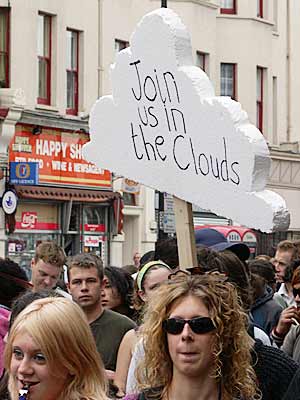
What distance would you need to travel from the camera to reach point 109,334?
807 centimetres

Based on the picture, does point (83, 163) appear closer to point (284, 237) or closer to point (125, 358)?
point (284, 237)

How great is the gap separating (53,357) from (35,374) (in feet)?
0.30

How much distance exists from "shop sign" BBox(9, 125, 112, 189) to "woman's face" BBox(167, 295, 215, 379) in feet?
70.5

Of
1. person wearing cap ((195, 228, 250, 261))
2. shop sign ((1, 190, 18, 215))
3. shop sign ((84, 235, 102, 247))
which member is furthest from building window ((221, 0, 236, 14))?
→ person wearing cap ((195, 228, 250, 261))

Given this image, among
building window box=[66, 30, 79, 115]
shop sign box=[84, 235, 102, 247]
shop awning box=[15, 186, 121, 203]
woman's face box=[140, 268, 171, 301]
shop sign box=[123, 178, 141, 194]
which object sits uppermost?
building window box=[66, 30, 79, 115]

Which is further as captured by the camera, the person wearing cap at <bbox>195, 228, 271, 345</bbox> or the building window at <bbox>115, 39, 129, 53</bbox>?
the building window at <bbox>115, 39, 129, 53</bbox>

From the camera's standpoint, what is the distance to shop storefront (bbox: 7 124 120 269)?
87.5 feet

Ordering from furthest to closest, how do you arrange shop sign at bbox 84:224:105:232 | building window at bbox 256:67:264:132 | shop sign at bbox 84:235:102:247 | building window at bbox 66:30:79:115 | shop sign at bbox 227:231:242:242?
building window at bbox 256:67:264:132, building window at bbox 66:30:79:115, shop sign at bbox 84:224:105:232, shop sign at bbox 84:235:102:247, shop sign at bbox 227:231:242:242

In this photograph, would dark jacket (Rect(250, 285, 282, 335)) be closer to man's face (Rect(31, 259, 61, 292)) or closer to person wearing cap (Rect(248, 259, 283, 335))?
person wearing cap (Rect(248, 259, 283, 335))

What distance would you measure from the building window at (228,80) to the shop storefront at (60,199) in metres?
6.19

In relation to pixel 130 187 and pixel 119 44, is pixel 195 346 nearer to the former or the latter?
pixel 130 187

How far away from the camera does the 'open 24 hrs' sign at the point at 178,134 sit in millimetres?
6340

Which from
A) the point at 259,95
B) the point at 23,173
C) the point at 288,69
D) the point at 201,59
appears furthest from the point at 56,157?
the point at 288,69

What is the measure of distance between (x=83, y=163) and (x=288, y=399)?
2389cm
